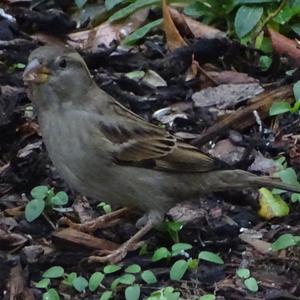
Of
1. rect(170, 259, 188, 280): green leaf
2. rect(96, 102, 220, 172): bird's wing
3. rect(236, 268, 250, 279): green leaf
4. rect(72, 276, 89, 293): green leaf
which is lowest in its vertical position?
rect(72, 276, 89, 293): green leaf

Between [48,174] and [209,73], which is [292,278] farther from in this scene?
[209,73]

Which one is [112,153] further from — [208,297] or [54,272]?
[208,297]

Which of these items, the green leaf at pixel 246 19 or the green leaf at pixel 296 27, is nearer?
the green leaf at pixel 246 19

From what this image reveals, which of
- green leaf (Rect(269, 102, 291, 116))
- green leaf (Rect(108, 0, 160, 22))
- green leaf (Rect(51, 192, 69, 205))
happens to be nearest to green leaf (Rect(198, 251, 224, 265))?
green leaf (Rect(51, 192, 69, 205))

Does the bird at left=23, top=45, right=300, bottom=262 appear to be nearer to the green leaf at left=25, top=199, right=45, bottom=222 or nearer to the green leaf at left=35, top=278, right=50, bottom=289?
the green leaf at left=25, top=199, right=45, bottom=222

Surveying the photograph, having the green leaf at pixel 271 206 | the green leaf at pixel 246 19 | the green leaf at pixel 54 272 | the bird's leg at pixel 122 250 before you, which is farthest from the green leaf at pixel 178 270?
the green leaf at pixel 246 19

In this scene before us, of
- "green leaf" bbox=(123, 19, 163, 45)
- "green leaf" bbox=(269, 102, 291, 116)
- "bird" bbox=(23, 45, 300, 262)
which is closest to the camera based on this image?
"bird" bbox=(23, 45, 300, 262)

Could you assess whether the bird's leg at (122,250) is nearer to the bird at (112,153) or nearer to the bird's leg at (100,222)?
the bird at (112,153)
